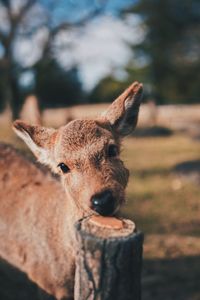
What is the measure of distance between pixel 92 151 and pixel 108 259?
125 cm

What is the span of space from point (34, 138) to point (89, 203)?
1212 mm

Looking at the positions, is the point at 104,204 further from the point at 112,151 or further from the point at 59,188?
the point at 59,188

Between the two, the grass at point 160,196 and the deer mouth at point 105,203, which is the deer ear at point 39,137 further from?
the grass at point 160,196

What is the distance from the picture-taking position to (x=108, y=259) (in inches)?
111

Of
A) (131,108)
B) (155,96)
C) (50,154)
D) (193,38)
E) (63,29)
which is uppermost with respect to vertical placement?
(131,108)

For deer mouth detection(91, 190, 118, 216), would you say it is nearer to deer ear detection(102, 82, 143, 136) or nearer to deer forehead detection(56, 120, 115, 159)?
deer forehead detection(56, 120, 115, 159)

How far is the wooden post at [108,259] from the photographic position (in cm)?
281

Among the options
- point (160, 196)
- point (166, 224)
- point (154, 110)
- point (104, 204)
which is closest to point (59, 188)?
point (104, 204)

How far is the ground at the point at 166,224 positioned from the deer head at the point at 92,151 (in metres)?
A: 0.48

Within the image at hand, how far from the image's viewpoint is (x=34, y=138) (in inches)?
181

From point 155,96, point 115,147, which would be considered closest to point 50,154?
point 115,147

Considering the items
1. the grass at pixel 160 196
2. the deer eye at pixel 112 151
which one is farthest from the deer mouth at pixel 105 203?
the grass at pixel 160 196

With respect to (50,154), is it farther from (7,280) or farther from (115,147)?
(7,280)

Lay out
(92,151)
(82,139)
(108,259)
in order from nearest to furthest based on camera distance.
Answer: (108,259) → (92,151) → (82,139)
